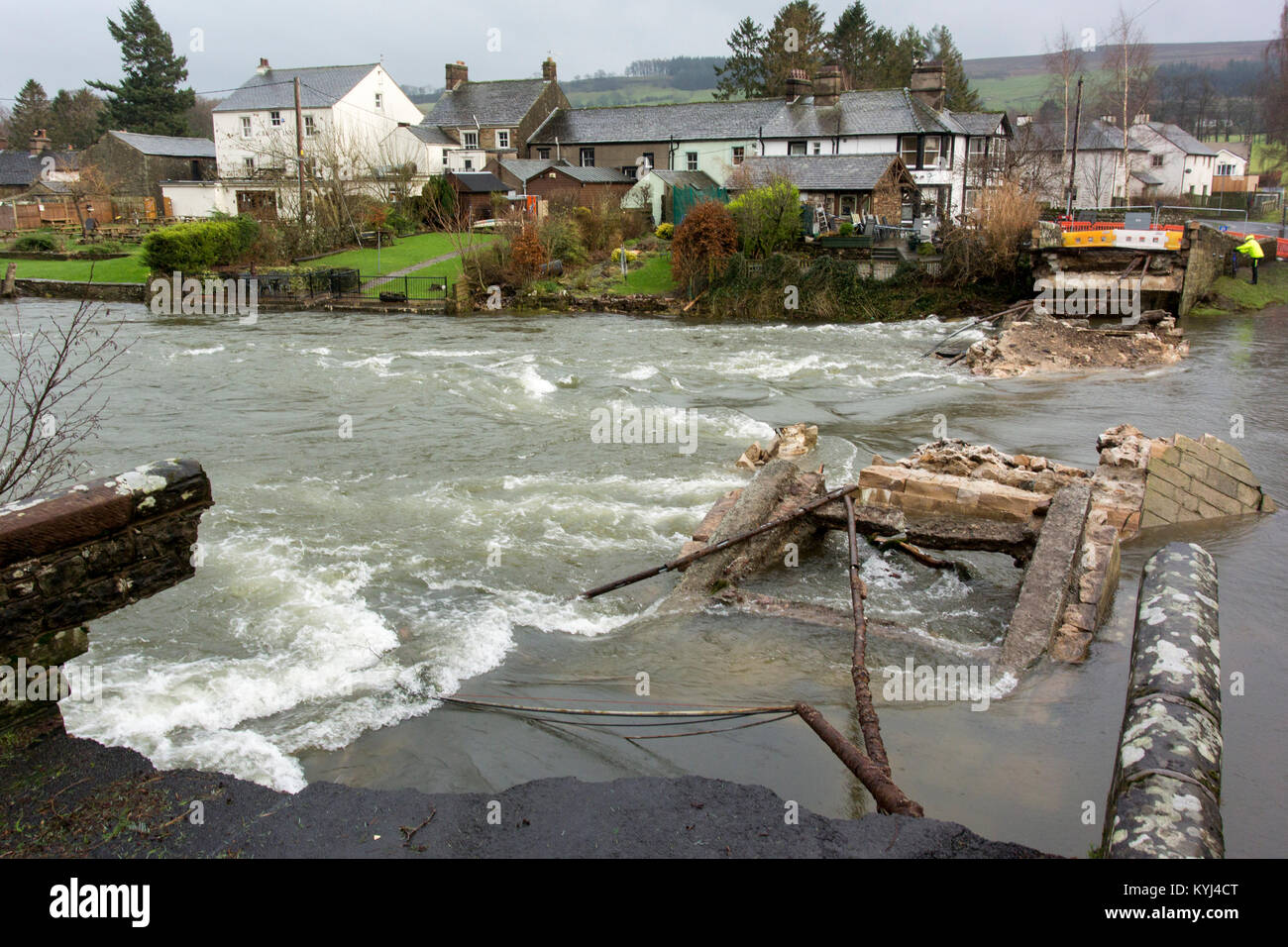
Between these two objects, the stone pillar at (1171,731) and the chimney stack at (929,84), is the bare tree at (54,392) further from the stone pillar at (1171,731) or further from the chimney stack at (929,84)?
the chimney stack at (929,84)

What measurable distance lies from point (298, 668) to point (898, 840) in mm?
5142

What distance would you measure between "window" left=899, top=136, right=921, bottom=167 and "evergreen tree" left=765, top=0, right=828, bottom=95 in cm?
2401

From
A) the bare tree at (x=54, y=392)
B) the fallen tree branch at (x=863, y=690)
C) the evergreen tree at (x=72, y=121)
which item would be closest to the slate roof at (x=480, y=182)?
the bare tree at (x=54, y=392)

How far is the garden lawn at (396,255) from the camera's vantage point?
4122cm

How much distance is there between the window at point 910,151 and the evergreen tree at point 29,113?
3088 inches

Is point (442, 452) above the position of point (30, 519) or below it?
below

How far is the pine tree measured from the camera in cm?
7381

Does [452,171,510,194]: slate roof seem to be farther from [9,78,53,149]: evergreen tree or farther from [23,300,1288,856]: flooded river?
[9,78,53,149]: evergreen tree

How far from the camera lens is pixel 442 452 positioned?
1553 centimetres

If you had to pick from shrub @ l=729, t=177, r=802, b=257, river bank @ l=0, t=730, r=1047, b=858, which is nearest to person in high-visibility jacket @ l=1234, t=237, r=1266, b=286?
shrub @ l=729, t=177, r=802, b=257

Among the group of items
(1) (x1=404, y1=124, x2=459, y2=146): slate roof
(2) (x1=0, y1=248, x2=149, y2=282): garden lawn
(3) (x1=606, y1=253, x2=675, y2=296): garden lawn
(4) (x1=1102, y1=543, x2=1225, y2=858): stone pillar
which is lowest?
(4) (x1=1102, y1=543, x2=1225, y2=858): stone pillar

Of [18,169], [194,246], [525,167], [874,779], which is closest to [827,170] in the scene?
[525,167]
